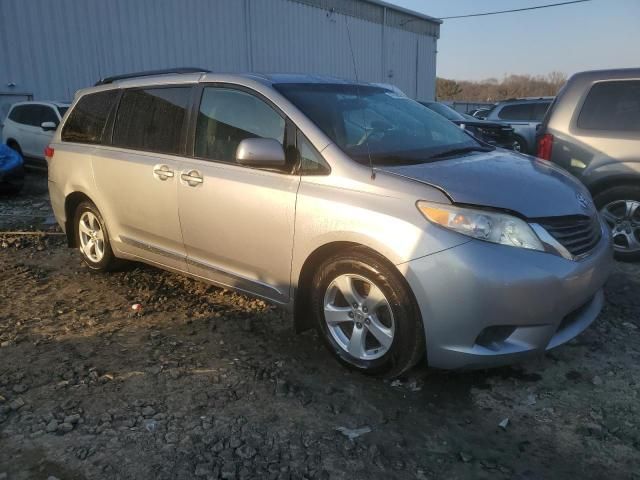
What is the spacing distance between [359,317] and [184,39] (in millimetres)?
16097

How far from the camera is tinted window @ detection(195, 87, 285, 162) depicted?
345 cm

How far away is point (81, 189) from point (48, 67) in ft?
37.8

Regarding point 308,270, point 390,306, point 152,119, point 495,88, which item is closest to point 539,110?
point 152,119

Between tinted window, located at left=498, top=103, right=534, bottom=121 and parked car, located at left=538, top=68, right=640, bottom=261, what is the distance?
6.26 metres

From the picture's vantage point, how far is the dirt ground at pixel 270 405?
7.92ft

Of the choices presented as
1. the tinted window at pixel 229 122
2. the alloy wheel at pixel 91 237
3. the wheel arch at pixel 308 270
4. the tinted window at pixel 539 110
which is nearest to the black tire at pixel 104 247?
the alloy wheel at pixel 91 237

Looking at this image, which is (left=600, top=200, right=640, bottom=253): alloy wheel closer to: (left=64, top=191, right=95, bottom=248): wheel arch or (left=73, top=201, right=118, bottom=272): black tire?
(left=73, top=201, right=118, bottom=272): black tire

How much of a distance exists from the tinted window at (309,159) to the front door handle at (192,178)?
2.70ft

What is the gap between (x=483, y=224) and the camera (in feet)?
8.87

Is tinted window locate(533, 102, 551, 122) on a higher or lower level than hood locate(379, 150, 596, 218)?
lower

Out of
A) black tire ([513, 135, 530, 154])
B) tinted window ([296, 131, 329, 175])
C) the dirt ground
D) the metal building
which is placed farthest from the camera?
the metal building

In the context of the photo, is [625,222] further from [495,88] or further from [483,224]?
[495,88]

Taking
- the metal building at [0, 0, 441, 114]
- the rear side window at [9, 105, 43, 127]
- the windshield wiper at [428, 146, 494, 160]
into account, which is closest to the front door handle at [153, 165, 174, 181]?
the windshield wiper at [428, 146, 494, 160]

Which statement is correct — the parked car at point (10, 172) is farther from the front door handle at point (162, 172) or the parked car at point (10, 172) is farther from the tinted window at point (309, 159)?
the tinted window at point (309, 159)
